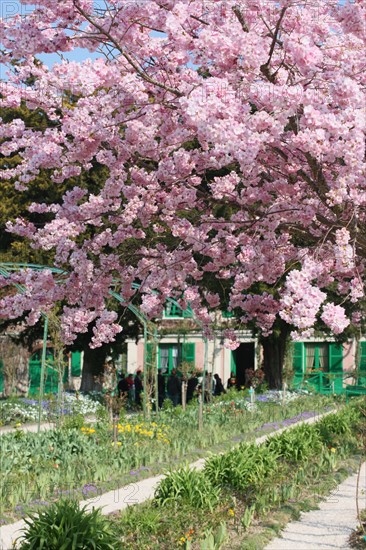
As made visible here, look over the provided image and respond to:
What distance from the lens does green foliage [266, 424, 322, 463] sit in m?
11.6

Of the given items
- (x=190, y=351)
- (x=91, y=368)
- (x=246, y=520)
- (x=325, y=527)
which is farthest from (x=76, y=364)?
(x=246, y=520)

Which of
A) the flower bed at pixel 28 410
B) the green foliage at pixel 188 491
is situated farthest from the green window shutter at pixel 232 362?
the green foliage at pixel 188 491

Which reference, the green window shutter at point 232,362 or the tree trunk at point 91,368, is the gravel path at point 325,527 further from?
the green window shutter at point 232,362

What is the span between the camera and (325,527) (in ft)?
26.9

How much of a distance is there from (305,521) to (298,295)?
4.19 meters

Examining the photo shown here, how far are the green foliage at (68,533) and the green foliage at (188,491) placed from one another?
1.65 metres

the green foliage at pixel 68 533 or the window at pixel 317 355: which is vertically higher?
the window at pixel 317 355

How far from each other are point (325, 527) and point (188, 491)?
4.49ft

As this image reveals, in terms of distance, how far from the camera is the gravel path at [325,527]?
292 inches

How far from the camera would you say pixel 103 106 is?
6297 millimetres

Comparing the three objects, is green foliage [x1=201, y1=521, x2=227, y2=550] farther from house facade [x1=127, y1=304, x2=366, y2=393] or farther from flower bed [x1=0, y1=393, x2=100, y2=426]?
house facade [x1=127, y1=304, x2=366, y2=393]

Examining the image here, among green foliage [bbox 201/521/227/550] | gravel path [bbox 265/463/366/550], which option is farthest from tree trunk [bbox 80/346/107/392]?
green foliage [bbox 201/521/227/550]

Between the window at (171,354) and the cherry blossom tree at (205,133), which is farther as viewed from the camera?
the window at (171,354)

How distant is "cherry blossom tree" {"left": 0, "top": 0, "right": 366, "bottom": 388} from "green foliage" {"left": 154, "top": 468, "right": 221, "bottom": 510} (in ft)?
5.35
